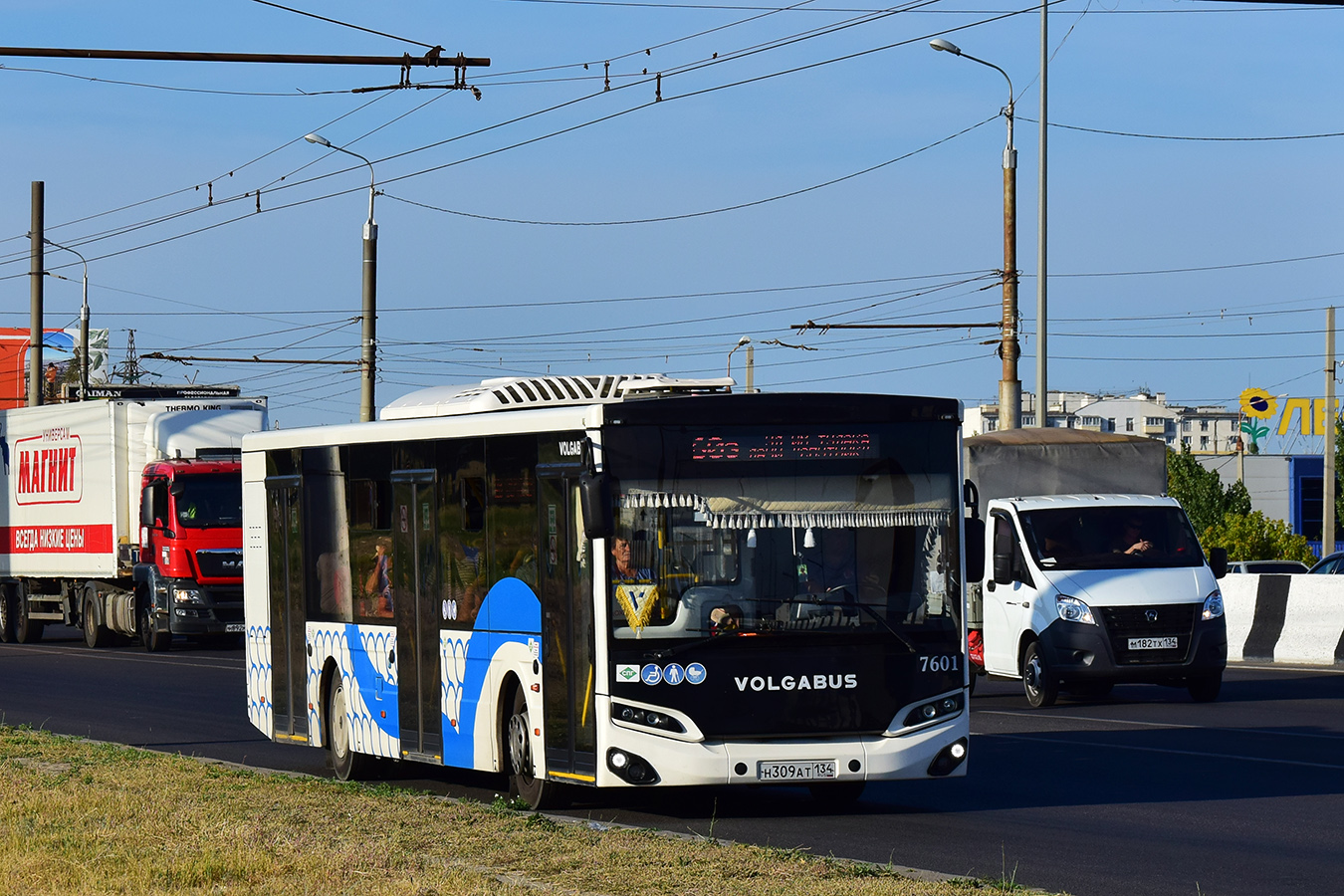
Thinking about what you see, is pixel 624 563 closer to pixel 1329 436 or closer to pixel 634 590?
pixel 634 590

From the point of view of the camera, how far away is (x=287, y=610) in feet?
51.8

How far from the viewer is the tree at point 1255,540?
168ft

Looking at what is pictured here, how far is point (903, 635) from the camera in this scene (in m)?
12.1

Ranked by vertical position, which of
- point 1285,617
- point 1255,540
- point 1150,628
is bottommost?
point 1255,540

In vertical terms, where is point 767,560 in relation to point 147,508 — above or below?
above

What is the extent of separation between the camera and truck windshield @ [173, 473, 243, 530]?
32.6 meters

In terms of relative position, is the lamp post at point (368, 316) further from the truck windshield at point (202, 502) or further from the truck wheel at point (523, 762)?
the truck wheel at point (523, 762)

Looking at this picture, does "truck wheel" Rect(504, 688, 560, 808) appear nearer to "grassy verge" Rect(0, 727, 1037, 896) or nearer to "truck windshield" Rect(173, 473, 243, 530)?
"grassy verge" Rect(0, 727, 1037, 896)

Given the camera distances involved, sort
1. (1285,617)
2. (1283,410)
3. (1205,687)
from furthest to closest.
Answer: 1. (1283,410)
2. (1285,617)
3. (1205,687)

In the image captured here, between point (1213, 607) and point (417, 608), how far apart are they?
10010mm

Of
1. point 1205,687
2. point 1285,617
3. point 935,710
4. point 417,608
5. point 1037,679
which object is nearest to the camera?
point 935,710

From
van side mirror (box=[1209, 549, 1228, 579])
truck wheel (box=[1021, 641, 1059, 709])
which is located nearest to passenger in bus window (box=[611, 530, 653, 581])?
truck wheel (box=[1021, 641, 1059, 709])

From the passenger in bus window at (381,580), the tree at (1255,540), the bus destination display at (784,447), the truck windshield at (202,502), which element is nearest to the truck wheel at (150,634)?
the truck windshield at (202,502)

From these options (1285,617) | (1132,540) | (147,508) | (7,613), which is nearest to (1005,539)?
(1132,540)
